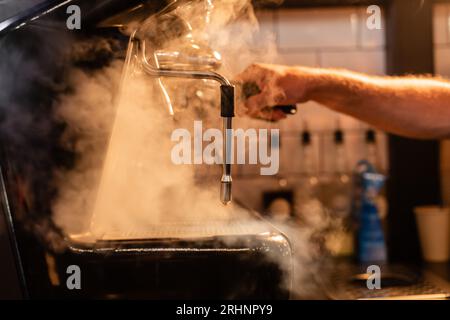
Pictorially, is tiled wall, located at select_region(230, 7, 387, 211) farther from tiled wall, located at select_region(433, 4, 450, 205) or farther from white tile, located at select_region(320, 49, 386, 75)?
tiled wall, located at select_region(433, 4, 450, 205)

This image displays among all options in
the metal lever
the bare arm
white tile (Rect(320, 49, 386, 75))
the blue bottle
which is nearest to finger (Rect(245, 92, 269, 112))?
the metal lever

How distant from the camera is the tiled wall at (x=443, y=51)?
4.61ft

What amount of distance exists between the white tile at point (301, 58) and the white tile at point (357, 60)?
0.02 meters

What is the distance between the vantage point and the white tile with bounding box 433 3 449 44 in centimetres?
141

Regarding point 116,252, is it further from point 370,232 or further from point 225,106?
point 370,232

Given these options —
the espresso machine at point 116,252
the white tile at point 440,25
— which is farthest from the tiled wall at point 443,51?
the espresso machine at point 116,252

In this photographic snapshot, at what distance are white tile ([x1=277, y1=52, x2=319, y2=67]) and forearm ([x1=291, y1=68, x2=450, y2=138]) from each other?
537 mm

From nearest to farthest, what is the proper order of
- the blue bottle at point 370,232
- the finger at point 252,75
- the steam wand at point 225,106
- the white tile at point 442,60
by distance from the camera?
the steam wand at point 225,106
the finger at point 252,75
the blue bottle at point 370,232
the white tile at point 442,60

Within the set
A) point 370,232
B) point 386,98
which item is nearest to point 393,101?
point 386,98

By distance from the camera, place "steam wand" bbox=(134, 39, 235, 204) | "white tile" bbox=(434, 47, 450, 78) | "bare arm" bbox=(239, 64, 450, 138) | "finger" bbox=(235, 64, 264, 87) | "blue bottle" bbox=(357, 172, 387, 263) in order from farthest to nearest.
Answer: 1. "white tile" bbox=(434, 47, 450, 78)
2. "blue bottle" bbox=(357, 172, 387, 263)
3. "bare arm" bbox=(239, 64, 450, 138)
4. "finger" bbox=(235, 64, 264, 87)
5. "steam wand" bbox=(134, 39, 235, 204)

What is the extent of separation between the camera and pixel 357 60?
1426mm

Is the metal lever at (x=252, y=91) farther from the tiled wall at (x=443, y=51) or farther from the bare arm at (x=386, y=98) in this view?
the tiled wall at (x=443, y=51)

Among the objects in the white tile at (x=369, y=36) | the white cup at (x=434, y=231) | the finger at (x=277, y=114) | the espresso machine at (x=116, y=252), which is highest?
the white tile at (x=369, y=36)

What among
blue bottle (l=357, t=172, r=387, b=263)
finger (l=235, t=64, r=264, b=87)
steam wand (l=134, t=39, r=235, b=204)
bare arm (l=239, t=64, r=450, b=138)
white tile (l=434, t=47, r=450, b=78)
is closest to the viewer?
steam wand (l=134, t=39, r=235, b=204)
